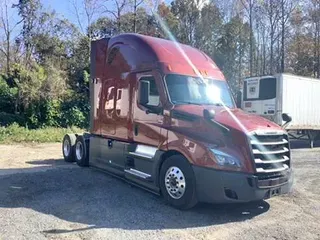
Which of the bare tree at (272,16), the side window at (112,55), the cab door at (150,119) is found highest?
the bare tree at (272,16)

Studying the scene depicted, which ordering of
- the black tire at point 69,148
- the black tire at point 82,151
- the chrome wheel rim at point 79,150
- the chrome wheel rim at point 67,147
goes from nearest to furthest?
1. the black tire at point 82,151
2. the chrome wheel rim at point 79,150
3. the black tire at point 69,148
4. the chrome wheel rim at point 67,147

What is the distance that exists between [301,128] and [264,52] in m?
25.5

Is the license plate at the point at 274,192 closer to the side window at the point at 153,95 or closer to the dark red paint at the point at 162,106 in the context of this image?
the dark red paint at the point at 162,106

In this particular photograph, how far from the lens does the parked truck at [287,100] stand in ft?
51.6

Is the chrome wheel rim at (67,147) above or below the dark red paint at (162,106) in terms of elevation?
below

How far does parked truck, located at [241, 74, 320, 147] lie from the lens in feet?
51.6

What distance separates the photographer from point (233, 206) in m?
6.95

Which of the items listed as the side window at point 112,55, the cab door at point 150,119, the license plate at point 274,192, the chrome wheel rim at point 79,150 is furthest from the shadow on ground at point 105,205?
the side window at point 112,55

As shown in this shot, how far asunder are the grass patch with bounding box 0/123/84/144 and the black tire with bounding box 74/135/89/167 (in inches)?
327

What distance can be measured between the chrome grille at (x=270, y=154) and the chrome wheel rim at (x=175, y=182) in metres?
1.31

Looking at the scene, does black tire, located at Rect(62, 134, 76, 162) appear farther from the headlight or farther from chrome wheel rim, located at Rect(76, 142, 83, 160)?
the headlight

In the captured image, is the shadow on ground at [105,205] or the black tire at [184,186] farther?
the black tire at [184,186]

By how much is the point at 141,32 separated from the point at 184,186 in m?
28.5

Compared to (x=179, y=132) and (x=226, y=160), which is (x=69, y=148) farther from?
(x=226, y=160)
